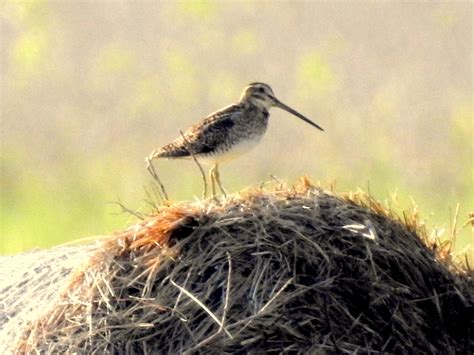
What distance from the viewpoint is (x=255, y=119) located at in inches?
404

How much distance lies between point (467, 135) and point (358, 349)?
11629mm

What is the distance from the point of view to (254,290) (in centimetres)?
664

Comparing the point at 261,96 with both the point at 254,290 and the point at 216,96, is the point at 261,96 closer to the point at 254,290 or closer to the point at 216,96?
the point at 254,290

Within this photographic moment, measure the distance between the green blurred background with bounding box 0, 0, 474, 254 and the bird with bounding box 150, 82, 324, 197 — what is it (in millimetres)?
4802

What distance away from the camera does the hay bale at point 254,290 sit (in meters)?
6.59

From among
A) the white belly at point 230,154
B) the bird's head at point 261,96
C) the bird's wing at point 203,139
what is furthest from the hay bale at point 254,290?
the bird's head at point 261,96

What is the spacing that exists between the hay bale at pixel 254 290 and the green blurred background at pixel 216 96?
7.82 m

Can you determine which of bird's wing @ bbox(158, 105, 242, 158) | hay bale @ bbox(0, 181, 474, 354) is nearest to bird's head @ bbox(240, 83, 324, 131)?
bird's wing @ bbox(158, 105, 242, 158)

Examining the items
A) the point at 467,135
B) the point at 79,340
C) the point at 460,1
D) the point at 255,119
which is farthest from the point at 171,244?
the point at 460,1

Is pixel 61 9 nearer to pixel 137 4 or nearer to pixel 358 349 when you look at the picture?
pixel 137 4

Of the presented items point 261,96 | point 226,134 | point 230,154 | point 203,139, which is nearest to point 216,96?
point 261,96

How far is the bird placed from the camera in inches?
385

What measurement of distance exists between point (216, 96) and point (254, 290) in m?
13.6

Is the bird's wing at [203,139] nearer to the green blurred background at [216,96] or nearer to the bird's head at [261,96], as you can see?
the bird's head at [261,96]
